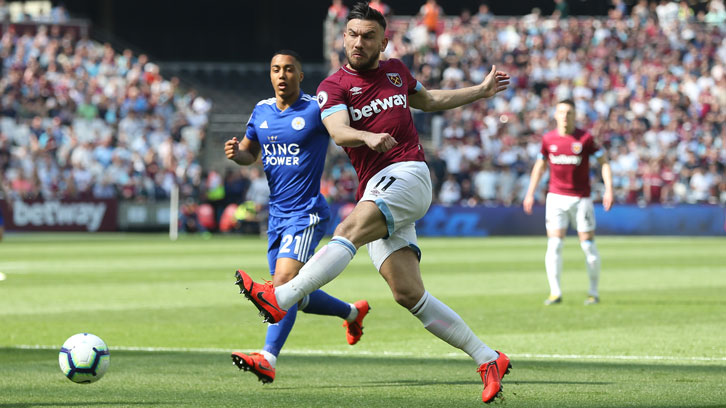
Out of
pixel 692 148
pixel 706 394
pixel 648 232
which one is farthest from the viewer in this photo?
pixel 692 148

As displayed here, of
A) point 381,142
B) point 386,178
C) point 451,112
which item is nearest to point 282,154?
point 386,178

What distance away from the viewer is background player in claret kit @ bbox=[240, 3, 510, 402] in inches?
245

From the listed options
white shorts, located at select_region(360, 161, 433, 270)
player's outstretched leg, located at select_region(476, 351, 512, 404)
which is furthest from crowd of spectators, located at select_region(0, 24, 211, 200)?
player's outstretched leg, located at select_region(476, 351, 512, 404)

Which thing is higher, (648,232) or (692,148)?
(692,148)

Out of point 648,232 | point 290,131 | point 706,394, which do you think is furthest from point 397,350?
point 648,232

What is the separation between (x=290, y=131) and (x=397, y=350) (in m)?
2.49

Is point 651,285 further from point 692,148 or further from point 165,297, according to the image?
point 692,148

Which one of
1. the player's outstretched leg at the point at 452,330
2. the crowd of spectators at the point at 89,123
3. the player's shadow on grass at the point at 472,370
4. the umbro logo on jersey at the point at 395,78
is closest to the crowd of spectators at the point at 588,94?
the crowd of spectators at the point at 89,123

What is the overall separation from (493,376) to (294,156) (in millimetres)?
2442

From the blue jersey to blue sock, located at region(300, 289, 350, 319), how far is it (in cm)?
67

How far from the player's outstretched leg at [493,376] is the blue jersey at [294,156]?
82.4 inches

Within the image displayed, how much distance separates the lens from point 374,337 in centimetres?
1053

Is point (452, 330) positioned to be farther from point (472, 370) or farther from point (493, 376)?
point (472, 370)

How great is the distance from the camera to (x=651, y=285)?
16.3m
